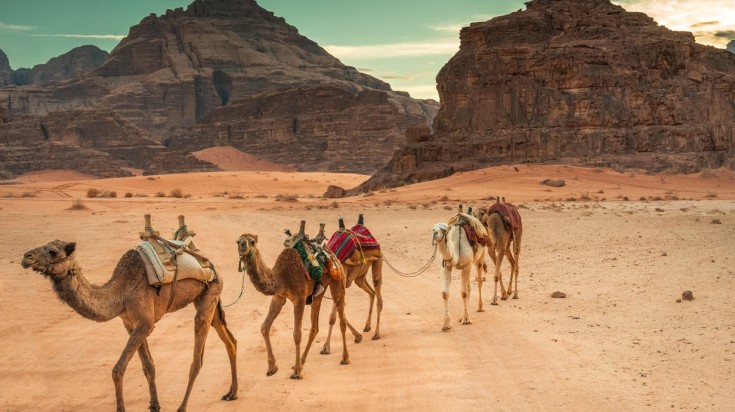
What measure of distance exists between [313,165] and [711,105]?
8630 centimetres

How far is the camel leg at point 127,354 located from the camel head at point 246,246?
1187 mm

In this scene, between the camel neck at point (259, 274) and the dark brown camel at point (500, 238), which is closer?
the camel neck at point (259, 274)

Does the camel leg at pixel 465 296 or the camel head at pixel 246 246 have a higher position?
the camel head at pixel 246 246

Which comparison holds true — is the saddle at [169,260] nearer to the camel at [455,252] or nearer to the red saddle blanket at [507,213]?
the camel at [455,252]

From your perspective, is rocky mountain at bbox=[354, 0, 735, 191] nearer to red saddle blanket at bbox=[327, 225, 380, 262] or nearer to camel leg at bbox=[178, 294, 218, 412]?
red saddle blanket at bbox=[327, 225, 380, 262]

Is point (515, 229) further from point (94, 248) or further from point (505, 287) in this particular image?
point (94, 248)

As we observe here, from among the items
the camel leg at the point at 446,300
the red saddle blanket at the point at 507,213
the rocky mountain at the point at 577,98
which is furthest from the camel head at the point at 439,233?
the rocky mountain at the point at 577,98

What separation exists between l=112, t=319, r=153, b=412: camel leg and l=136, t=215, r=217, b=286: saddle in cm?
46

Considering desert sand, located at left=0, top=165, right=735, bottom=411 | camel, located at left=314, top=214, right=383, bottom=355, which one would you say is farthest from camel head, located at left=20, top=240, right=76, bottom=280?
camel, located at left=314, top=214, right=383, bottom=355

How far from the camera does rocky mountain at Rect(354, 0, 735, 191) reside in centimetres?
6750

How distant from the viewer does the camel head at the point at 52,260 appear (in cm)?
729

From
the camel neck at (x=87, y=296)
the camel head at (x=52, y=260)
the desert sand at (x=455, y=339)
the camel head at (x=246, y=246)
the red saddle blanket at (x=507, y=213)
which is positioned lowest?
the desert sand at (x=455, y=339)

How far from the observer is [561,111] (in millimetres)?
71625

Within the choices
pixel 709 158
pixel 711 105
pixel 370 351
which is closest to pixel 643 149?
pixel 709 158
